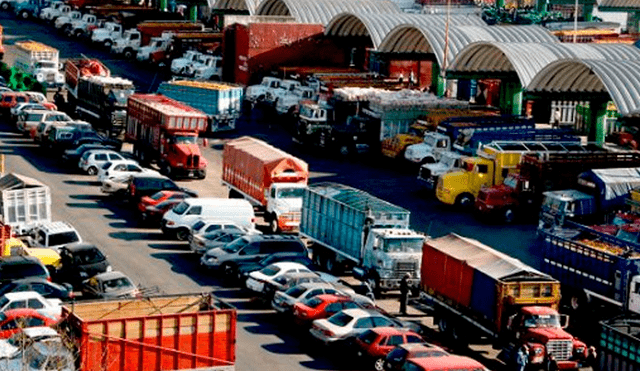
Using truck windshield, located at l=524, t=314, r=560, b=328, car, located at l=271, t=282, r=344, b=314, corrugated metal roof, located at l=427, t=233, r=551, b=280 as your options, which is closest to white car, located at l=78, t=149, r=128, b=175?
car, located at l=271, t=282, r=344, b=314

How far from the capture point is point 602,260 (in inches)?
1598

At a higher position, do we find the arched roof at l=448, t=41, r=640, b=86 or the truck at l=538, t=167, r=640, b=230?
the arched roof at l=448, t=41, r=640, b=86

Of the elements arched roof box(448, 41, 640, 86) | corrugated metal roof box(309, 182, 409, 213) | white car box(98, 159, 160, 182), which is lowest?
white car box(98, 159, 160, 182)

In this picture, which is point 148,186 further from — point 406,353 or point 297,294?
point 406,353

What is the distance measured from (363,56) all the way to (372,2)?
925 cm

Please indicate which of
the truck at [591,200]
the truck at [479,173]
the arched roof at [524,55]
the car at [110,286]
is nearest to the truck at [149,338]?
the car at [110,286]

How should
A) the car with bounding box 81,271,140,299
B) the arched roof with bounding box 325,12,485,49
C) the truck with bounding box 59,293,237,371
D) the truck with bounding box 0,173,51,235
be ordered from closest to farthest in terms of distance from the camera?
the truck with bounding box 59,293,237,371, the car with bounding box 81,271,140,299, the truck with bounding box 0,173,51,235, the arched roof with bounding box 325,12,485,49

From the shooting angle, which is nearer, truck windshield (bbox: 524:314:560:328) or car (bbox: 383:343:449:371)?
car (bbox: 383:343:449:371)

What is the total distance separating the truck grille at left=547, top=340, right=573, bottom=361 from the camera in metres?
36.1

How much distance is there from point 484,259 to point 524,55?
106 feet

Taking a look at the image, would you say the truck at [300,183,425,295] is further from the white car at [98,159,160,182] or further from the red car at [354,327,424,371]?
the white car at [98,159,160,182]

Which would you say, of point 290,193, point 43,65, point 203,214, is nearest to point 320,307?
point 203,214

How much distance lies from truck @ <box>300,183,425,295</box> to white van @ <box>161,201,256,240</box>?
2.14 metres

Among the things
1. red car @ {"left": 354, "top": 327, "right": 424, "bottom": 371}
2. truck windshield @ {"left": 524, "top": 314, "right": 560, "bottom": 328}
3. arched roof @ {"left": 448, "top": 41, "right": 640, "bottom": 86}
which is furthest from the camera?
arched roof @ {"left": 448, "top": 41, "right": 640, "bottom": 86}
